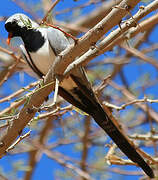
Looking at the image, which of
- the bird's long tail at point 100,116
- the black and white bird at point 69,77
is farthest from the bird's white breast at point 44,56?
Result: the bird's long tail at point 100,116

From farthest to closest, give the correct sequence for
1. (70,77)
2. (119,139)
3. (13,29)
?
(13,29) < (70,77) < (119,139)

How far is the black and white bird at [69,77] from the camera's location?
262 cm

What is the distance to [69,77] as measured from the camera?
2814mm

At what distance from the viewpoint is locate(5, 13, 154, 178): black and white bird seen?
8.60 feet

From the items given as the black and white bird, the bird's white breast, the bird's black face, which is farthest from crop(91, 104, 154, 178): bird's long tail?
the bird's black face

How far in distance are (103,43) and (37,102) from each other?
55 centimetres

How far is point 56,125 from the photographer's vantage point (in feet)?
14.4

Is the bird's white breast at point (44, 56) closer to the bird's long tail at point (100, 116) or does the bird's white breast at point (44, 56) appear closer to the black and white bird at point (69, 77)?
the black and white bird at point (69, 77)

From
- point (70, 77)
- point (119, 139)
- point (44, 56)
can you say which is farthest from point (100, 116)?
point (44, 56)

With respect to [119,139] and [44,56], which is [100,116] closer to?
[119,139]

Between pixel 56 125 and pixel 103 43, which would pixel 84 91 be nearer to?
pixel 103 43

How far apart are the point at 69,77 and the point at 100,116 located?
0.39 meters

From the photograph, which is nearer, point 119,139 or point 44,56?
point 119,139

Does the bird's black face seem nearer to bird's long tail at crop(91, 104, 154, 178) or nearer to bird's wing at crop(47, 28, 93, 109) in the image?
bird's wing at crop(47, 28, 93, 109)
